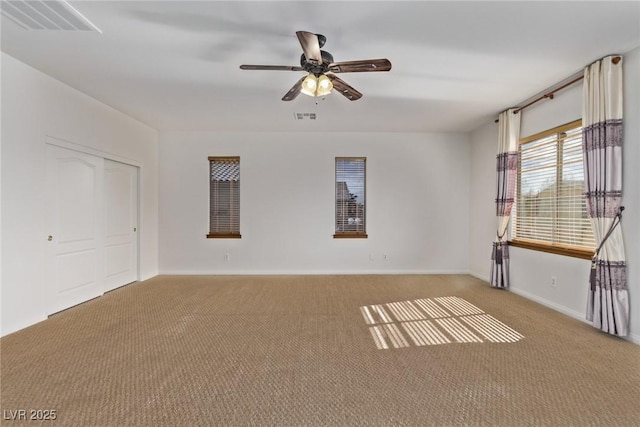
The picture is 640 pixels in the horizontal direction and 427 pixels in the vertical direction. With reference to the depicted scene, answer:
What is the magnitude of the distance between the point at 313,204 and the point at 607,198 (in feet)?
14.0

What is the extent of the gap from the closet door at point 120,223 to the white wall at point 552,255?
6.55 meters

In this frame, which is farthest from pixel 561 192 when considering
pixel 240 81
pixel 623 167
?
pixel 240 81

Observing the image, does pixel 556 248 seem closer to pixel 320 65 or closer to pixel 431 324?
pixel 431 324

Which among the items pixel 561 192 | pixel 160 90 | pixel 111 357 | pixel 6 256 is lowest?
pixel 111 357

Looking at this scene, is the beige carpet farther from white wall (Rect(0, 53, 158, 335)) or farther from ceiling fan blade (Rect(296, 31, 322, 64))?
ceiling fan blade (Rect(296, 31, 322, 64))

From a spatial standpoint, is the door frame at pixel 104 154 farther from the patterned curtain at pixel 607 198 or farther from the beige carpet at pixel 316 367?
the patterned curtain at pixel 607 198

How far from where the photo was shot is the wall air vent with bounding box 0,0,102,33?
2162 millimetres

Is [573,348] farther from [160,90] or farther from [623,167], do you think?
[160,90]

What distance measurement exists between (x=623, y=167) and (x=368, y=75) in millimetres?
2858

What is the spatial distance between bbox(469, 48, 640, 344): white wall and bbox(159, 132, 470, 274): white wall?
40cm

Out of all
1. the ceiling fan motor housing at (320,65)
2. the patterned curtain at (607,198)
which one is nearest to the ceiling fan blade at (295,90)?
the ceiling fan motor housing at (320,65)

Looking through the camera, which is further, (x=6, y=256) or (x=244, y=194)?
(x=244, y=194)

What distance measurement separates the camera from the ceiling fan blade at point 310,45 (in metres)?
2.03

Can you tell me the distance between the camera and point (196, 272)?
19.0 ft
